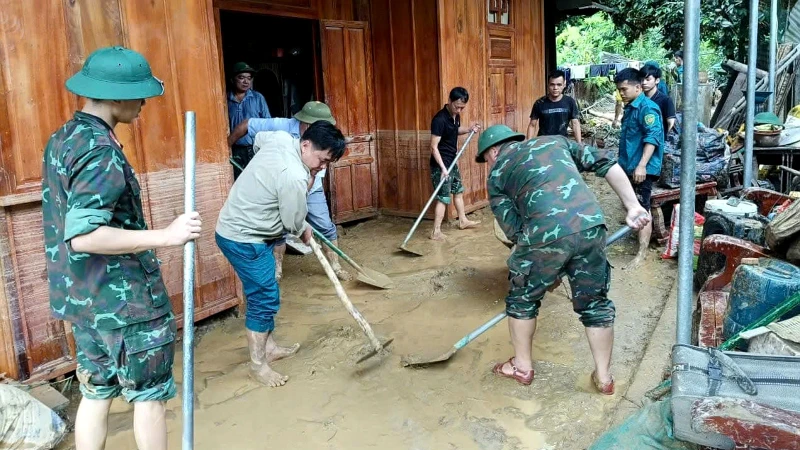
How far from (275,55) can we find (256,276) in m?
5.62

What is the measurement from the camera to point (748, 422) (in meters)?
1.83

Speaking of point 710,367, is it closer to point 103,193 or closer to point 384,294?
point 103,193

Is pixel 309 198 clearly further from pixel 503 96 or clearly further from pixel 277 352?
pixel 503 96

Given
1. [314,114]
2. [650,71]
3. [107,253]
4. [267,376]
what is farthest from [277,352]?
[650,71]

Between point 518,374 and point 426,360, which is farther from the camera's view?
point 426,360

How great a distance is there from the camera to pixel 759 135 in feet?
22.1

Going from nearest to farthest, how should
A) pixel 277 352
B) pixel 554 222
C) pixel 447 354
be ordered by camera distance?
pixel 554 222
pixel 447 354
pixel 277 352

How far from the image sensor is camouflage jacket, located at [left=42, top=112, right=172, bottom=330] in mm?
2039

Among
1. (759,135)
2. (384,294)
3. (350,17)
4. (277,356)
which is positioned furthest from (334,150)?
(759,135)

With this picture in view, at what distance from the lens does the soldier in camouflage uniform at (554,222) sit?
122 inches

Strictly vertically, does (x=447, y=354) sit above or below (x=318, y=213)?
below

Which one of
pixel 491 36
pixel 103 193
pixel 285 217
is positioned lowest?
pixel 285 217

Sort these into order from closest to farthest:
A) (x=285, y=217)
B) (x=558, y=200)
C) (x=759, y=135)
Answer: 1. (x=558, y=200)
2. (x=285, y=217)
3. (x=759, y=135)

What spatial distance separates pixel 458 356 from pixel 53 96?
2850mm
